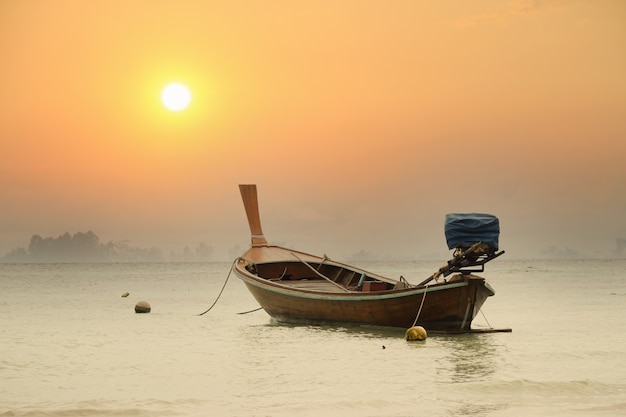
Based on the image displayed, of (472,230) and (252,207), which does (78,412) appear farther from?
(252,207)

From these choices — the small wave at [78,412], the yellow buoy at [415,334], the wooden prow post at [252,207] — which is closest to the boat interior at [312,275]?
the wooden prow post at [252,207]

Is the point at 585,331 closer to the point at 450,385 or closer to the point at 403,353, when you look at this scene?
the point at 403,353

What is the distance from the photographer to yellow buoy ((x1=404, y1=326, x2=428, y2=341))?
1647cm

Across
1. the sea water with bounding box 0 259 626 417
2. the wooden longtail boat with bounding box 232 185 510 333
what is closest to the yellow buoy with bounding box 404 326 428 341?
the sea water with bounding box 0 259 626 417

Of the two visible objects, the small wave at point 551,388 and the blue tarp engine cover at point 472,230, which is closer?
the small wave at point 551,388

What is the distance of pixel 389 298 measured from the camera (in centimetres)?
1714

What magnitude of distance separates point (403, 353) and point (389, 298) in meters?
2.19

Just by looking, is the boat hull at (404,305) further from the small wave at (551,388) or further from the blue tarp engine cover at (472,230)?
the small wave at (551,388)

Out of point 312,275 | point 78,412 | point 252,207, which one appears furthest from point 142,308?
point 78,412

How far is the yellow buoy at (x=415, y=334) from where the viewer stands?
16469mm

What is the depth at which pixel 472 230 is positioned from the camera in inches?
626

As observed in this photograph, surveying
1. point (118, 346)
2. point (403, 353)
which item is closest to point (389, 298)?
point (403, 353)

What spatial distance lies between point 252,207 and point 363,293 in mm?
10388

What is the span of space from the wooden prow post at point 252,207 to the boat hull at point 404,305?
6925 millimetres
